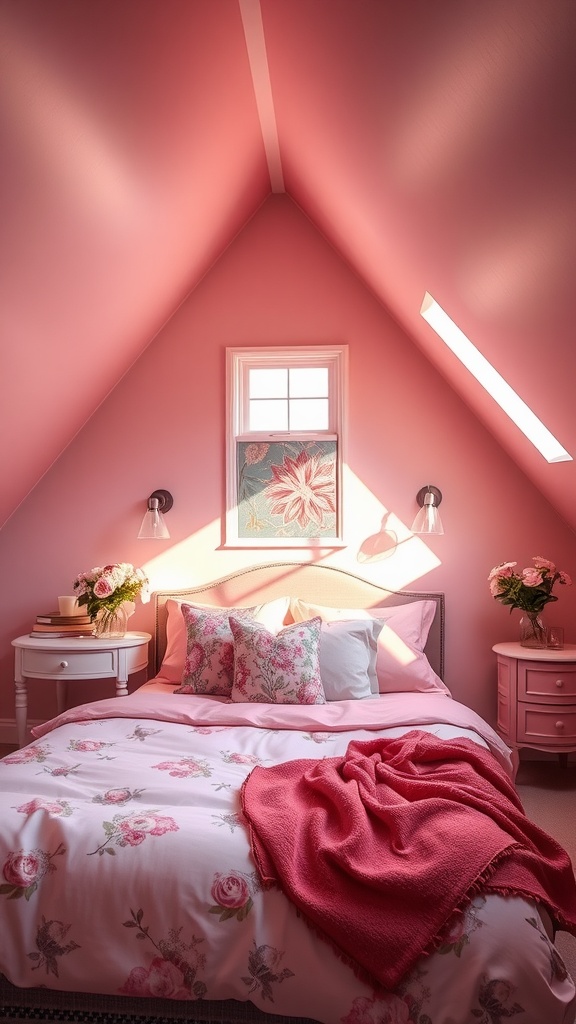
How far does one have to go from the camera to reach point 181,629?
404 cm

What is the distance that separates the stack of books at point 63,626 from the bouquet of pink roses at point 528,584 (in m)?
2.05

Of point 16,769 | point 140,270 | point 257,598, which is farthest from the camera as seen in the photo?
point 257,598

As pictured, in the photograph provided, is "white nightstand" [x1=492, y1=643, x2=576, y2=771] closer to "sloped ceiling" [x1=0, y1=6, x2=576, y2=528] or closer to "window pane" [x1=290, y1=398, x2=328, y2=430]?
"sloped ceiling" [x1=0, y1=6, x2=576, y2=528]

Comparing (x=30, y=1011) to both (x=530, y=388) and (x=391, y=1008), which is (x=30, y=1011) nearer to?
(x=391, y=1008)

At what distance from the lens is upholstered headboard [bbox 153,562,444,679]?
418cm

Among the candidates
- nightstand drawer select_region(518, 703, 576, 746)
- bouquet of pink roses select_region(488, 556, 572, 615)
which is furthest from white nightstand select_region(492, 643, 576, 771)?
bouquet of pink roses select_region(488, 556, 572, 615)

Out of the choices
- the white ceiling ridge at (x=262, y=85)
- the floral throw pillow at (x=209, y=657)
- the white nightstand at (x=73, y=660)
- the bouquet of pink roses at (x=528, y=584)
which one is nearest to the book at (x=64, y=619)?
the white nightstand at (x=73, y=660)

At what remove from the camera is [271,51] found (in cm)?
298

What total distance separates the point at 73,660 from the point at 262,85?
2.70 metres

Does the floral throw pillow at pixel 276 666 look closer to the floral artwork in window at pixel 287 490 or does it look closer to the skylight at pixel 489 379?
the floral artwork in window at pixel 287 490

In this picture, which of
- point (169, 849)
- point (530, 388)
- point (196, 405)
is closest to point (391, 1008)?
point (169, 849)

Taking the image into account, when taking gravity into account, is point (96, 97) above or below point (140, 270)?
above

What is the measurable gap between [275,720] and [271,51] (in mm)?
2533

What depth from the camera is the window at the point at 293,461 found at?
430cm
